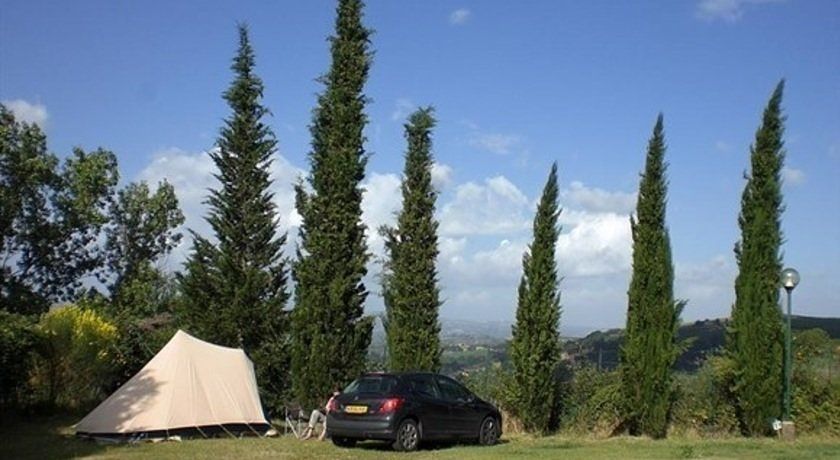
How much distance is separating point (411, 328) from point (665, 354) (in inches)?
242

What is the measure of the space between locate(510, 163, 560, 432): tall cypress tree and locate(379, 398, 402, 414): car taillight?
5456 mm

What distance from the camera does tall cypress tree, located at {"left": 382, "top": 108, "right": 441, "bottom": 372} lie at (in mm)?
21047

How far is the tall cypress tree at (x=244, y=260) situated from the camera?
74.5ft

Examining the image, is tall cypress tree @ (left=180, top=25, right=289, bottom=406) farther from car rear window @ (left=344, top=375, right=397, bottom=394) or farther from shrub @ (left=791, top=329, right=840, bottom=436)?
shrub @ (left=791, top=329, right=840, bottom=436)

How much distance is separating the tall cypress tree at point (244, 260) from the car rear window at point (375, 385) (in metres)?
7.51

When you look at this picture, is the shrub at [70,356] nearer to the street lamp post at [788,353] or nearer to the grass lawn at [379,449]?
the grass lawn at [379,449]

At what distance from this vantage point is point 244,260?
920 inches

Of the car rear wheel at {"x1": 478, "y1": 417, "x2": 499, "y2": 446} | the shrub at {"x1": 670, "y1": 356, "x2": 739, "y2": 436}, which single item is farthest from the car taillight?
the shrub at {"x1": 670, "y1": 356, "x2": 739, "y2": 436}

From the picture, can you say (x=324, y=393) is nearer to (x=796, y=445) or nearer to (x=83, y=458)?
(x=83, y=458)

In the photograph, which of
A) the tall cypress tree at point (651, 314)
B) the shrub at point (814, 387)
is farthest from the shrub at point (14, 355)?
the shrub at point (814, 387)

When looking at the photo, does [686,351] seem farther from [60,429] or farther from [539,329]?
[60,429]

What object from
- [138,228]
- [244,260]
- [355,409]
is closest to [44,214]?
[138,228]

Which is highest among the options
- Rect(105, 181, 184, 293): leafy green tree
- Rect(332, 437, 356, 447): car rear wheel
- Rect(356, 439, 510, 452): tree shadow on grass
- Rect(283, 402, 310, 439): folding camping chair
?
Rect(105, 181, 184, 293): leafy green tree

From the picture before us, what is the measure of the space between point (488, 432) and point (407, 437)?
242 cm
